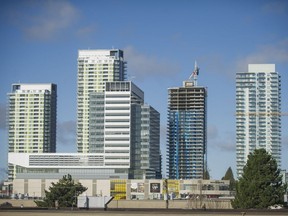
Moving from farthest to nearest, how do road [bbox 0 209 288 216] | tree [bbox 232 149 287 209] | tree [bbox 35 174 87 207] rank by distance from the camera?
1. tree [bbox 35 174 87 207]
2. tree [bbox 232 149 287 209]
3. road [bbox 0 209 288 216]

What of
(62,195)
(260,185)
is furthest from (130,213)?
(62,195)

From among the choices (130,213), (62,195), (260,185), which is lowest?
(62,195)

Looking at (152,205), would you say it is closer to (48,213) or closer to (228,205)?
(228,205)

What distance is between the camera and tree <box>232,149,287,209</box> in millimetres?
81500

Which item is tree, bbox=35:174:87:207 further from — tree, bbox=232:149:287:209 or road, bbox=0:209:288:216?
road, bbox=0:209:288:216

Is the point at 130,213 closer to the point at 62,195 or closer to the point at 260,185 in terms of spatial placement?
the point at 260,185

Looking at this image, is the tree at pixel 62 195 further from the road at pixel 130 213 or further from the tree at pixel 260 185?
the road at pixel 130 213

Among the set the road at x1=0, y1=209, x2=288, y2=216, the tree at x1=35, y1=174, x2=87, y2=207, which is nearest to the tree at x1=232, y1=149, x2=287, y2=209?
the road at x1=0, y1=209, x2=288, y2=216

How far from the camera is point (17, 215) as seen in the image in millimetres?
60406

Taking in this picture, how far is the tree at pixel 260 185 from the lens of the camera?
81.5 m

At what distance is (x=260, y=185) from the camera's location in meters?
81.8

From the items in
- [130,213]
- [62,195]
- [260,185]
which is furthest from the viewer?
[62,195]

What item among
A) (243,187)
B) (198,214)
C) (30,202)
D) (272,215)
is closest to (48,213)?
(198,214)

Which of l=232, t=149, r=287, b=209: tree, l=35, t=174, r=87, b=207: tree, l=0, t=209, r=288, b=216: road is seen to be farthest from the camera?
l=35, t=174, r=87, b=207: tree
